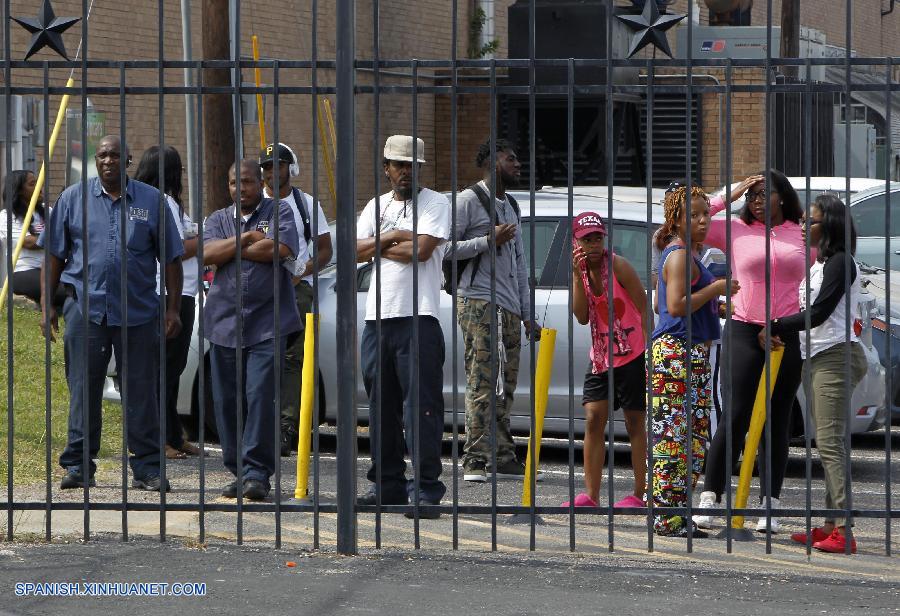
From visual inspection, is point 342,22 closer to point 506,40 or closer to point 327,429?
point 327,429

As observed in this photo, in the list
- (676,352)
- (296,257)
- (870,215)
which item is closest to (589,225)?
(676,352)

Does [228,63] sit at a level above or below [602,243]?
above

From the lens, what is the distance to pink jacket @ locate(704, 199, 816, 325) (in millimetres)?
6727

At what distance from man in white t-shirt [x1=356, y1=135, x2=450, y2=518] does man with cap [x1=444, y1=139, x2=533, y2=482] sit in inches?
35.6

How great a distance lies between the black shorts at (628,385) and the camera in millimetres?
7203

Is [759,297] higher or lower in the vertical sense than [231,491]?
higher

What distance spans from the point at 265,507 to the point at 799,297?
263 centimetres

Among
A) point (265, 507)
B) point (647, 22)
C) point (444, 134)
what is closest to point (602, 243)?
point (647, 22)

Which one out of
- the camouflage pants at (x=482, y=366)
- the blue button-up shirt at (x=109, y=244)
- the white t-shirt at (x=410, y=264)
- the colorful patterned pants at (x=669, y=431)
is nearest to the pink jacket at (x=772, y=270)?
the colorful patterned pants at (x=669, y=431)

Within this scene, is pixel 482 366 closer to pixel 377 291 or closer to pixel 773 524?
pixel 773 524

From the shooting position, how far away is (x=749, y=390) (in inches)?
266

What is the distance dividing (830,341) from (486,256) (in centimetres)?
209

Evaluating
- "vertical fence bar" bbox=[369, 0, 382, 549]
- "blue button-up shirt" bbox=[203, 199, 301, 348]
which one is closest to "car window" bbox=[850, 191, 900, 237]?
"blue button-up shirt" bbox=[203, 199, 301, 348]

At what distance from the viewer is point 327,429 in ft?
33.0
